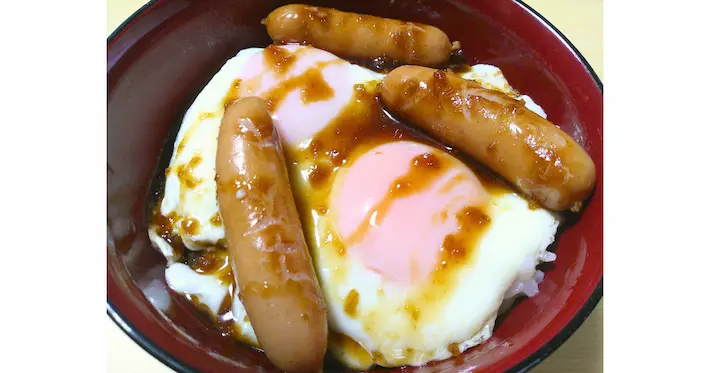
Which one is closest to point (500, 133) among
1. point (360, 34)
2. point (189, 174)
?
point (360, 34)

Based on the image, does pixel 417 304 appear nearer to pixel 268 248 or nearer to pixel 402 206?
pixel 402 206

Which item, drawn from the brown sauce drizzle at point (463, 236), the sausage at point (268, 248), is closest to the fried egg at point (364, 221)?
the brown sauce drizzle at point (463, 236)

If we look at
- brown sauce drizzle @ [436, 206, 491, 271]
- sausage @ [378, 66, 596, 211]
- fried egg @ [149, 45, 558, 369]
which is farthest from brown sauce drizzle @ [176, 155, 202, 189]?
brown sauce drizzle @ [436, 206, 491, 271]

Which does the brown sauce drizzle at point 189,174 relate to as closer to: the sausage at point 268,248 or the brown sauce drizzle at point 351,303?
the sausage at point 268,248

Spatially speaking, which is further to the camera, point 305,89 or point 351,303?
point 305,89

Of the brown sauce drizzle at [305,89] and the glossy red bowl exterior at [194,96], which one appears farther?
the brown sauce drizzle at [305,89]

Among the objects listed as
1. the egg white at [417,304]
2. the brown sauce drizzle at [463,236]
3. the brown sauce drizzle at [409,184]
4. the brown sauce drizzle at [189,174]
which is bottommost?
the egg white at [417,304]

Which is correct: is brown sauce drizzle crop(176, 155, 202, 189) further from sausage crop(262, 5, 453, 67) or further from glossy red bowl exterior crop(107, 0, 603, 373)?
sausage crop(262, 5, 453, 67)
